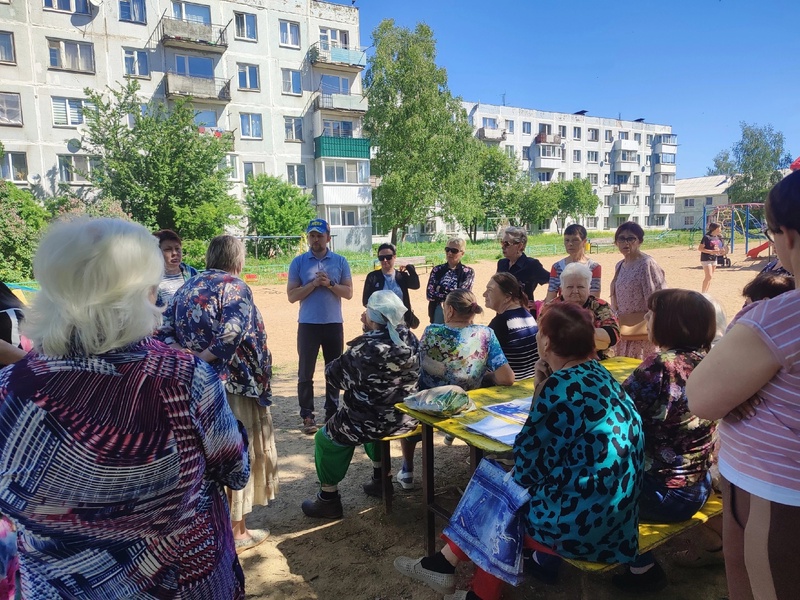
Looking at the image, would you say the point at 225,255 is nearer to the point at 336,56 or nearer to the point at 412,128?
the point at 412,128

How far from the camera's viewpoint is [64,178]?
2491 centimetres

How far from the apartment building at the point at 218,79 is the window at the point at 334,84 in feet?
0.21

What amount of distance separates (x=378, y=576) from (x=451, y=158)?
33428 mm

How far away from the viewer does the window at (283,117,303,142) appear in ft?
103

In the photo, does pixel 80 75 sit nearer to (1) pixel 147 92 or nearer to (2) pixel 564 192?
(1) pixel 147 92

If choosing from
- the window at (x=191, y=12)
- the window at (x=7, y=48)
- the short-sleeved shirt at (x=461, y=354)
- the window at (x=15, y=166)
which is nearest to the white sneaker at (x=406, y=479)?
the short-sleeved shirt at (x=461, y=354)

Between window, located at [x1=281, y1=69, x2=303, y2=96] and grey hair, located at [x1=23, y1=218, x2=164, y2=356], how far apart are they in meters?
32.6

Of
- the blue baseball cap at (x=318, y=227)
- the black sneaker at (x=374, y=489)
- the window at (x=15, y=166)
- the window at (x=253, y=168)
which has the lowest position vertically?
the black sneaker at (x=374, y=489)

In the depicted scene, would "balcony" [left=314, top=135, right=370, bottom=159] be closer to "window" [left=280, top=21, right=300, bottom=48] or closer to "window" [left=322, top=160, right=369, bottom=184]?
"window" [left=322, top=160, right=369, bottom=184]

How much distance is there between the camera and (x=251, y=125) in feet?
99.1

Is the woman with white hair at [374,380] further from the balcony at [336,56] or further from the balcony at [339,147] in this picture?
the balcony at [336,56]

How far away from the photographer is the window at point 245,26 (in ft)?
96.5

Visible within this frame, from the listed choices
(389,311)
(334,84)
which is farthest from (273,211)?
(389,311)

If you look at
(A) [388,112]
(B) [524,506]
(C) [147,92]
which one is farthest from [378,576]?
(A) [388,112]
